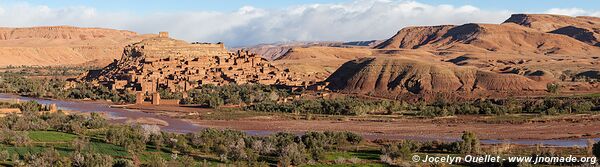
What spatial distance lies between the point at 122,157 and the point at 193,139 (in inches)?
181

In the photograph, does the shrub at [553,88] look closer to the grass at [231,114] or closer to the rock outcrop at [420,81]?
the rock outcrop at [420,81]

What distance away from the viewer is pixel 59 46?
136750 mm

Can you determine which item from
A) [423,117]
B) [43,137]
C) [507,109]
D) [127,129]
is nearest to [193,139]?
[127,129]

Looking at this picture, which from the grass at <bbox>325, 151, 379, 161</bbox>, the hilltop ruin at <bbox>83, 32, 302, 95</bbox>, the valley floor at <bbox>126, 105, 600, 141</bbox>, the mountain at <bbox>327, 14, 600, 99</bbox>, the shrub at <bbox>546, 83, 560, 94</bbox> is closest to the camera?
the grass at <bbox>325, 151, 379, 161</bbox>

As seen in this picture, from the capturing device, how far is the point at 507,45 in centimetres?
11294

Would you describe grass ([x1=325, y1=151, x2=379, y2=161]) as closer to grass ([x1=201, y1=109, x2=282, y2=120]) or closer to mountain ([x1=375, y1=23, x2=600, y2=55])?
grass ([x1=201, y1=109, x2=282, y2=120])

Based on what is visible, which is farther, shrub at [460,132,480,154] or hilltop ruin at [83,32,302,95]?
hilltop ruin at [83,32,302,95]

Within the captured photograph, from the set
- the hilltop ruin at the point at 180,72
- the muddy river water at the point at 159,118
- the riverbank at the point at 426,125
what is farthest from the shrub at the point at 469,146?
the hilltop ruin at the point at 180,72

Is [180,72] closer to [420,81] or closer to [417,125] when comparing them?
[420,81]

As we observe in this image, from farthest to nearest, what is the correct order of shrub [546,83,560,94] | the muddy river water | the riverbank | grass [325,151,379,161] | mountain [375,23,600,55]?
1. mountain [375,23,600,55]
2. shrub [546,83,560,94]
3. the riverbank
4. the muddy river water
5. grass [325,151,379,161]

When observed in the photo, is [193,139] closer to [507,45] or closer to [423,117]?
[423,117]

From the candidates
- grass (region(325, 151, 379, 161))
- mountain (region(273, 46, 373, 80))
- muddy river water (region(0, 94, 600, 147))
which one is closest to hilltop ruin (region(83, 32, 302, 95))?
muddy river water (region(0, 94, 600, 147))

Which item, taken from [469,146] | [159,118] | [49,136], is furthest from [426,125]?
[49,136]

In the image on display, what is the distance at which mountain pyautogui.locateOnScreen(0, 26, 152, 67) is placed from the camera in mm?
115438
